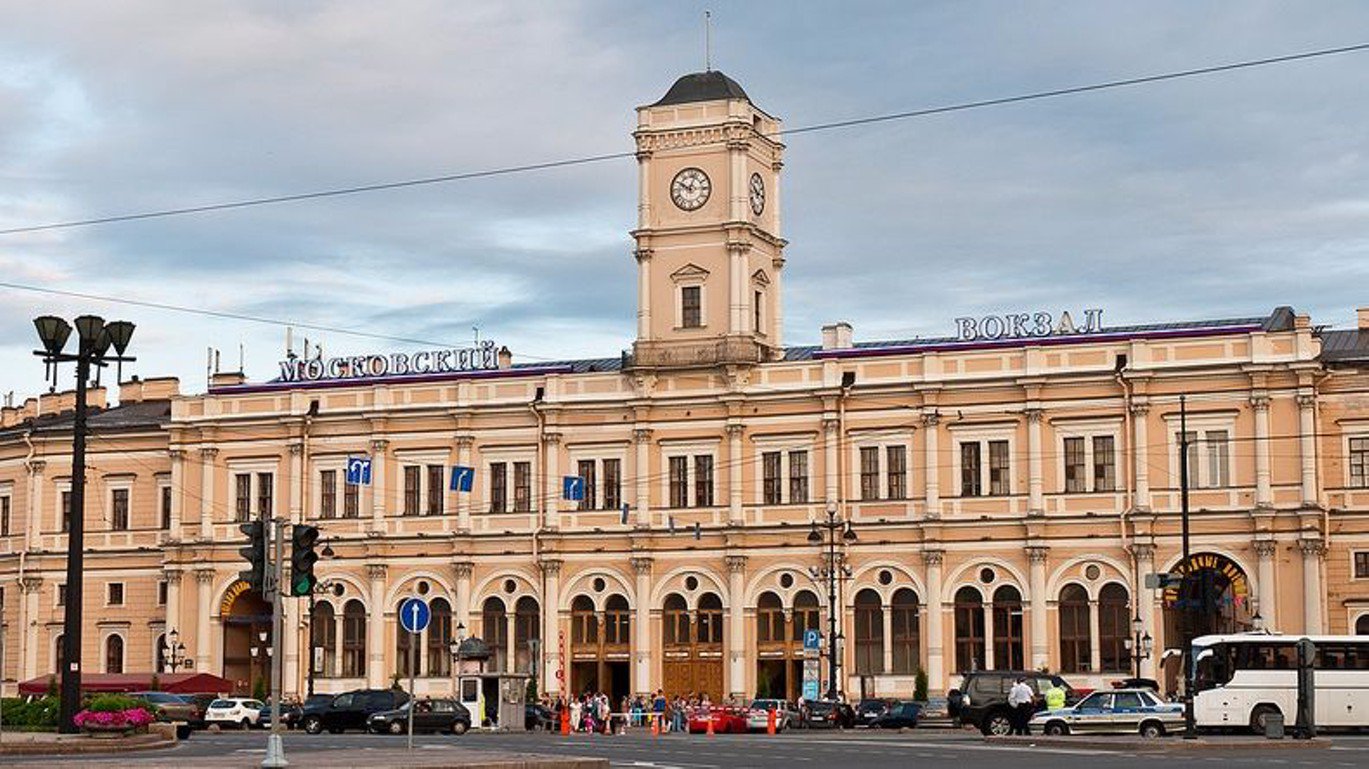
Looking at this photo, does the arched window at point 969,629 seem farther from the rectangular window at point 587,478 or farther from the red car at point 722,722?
the rectangular window at point 587,478

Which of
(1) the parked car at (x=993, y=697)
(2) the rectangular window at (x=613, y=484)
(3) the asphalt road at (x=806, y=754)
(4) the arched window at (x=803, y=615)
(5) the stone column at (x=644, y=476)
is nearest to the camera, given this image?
(3) the asphalt road at (x=806, y=754)

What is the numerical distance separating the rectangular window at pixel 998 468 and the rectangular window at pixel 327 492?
2892 centimetres

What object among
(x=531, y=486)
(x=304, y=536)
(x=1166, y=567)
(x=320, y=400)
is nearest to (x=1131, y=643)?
(x=1166, y=567)

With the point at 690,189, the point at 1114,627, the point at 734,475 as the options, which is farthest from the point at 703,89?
the point at 1114,627

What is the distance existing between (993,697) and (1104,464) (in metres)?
22.1

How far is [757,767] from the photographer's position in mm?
39219

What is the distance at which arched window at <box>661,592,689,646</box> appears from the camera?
86.8 m

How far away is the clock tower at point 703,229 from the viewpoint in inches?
3406

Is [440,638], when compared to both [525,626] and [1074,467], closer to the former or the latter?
[525,626]

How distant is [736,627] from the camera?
280 ft

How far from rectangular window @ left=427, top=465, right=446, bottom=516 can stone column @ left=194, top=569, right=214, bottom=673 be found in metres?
10.6

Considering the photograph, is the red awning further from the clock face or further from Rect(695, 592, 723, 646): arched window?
the clock face

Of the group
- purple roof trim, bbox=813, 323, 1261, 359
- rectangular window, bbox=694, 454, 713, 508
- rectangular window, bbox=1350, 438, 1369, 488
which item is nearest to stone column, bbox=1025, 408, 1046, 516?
purple roof trim, bbox=813, 323, 1261, 359

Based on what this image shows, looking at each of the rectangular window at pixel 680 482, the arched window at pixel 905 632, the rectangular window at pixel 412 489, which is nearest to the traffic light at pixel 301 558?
the arched window at pixel 905 632
